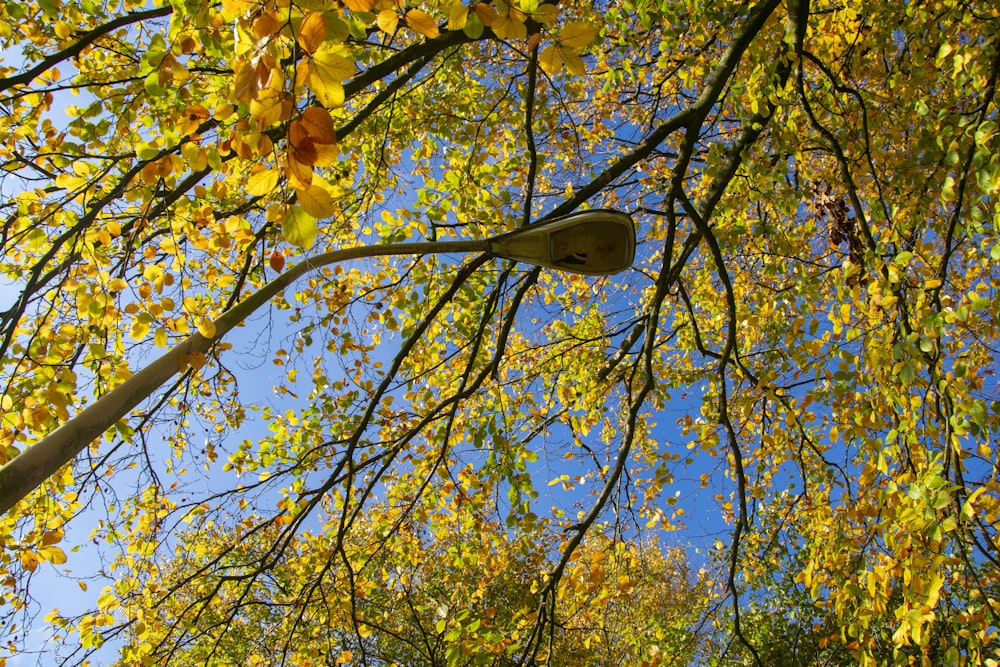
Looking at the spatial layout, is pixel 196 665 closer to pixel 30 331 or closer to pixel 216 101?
pixel 30 331

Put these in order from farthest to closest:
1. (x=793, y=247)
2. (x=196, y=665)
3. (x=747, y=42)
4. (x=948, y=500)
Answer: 1. (x=793, y=247)
2. (x=196, y=665)
3. (x=747, y=42)
4. (x=948, y=500)

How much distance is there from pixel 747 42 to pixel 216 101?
3032mm

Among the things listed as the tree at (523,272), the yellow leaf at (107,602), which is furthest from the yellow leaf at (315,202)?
the yellow leaf at (107,602)

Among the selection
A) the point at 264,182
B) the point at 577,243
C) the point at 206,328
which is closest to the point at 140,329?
the point at 206,328

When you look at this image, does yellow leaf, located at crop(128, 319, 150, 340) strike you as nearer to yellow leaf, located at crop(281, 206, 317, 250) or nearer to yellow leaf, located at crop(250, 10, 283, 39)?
yellow leaf, located at crop(281, 206, 317, 250)

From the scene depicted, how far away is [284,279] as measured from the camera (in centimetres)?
197

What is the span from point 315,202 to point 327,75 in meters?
0.28

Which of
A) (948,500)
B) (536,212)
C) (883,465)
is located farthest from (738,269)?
(948,500)

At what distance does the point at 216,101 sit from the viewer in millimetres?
3617

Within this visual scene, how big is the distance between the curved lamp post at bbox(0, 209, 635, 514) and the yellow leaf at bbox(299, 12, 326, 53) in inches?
31.9

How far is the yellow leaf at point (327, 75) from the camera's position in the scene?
4.42 feet

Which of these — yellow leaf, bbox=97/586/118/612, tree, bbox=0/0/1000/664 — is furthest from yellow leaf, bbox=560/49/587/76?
yellow leaf, bbox=97/586/118/612

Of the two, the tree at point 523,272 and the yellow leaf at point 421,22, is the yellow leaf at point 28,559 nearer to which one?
the tree at point 523,272

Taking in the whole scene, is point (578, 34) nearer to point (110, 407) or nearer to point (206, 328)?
point (206, 328)
